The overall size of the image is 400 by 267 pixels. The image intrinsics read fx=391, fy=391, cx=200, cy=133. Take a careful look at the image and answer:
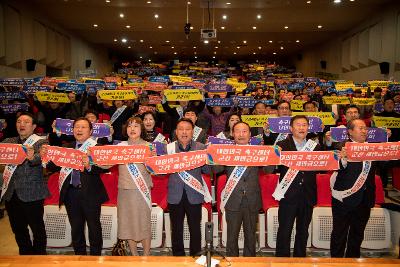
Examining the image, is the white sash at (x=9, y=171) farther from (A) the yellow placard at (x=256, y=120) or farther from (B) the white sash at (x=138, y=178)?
(A) the yellow placard at (x=256, y=120)

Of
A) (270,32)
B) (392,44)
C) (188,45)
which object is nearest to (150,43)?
(188,45)

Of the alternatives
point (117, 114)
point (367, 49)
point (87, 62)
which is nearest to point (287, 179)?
point (117, 114)

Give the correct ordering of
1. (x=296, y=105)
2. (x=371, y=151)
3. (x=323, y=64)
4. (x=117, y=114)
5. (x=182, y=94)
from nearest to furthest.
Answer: (x=371, y=151) → (x=182, y=94) → (x=117, y=114) → (x=296, y=105) → (x=323, y=64)

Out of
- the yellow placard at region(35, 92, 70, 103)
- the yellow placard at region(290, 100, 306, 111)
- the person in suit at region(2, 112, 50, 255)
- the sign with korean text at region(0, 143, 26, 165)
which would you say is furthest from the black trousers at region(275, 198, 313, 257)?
the yellow placard at region(290, 100, 306, 111)

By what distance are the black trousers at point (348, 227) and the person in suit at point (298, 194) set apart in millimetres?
284

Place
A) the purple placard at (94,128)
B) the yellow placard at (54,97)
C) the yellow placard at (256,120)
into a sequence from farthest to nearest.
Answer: the yellow placard at (54,97)
the yellow placard at (256,120)
the purple placard at (94,128)

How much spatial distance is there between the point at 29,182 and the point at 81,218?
2.00 feet

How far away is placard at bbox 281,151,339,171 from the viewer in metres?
3.59

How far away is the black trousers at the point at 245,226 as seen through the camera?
12.5ft

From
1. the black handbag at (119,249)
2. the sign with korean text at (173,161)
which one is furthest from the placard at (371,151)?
the black handbag at (119,249)

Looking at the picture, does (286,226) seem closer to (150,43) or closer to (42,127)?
(42,127)

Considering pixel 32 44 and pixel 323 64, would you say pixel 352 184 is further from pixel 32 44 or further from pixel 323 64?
pixel 323 64

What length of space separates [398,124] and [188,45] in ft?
82.0

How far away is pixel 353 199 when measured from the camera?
12.3 ft
